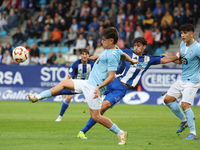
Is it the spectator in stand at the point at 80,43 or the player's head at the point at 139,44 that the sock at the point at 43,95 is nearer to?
the player's head at the point at 139,44

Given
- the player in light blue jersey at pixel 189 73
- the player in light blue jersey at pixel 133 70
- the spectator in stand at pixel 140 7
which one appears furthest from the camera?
the spectator in stand at pixel 140 7

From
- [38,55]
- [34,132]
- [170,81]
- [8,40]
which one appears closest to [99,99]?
[34,132]

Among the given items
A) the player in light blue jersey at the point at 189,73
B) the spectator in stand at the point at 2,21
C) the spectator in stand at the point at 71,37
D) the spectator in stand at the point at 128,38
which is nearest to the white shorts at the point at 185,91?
the player in light blue jersey at the point at 189,73

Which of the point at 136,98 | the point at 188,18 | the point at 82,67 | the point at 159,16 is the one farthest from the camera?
the point at 159,16

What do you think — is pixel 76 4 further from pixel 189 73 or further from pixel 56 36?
pixel 189 73

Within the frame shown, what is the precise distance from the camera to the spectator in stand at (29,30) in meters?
24.3

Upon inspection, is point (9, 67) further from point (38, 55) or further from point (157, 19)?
point (157, 19)

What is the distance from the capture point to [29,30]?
2434cm

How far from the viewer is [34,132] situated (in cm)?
826

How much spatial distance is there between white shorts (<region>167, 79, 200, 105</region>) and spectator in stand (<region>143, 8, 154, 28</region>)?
13.9m

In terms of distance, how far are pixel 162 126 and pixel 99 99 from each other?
12.5ft

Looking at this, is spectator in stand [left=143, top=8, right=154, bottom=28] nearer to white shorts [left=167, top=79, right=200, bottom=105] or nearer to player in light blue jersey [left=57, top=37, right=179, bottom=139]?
player in light blue jersey [left=57, top=37, right=179, bottom=139]

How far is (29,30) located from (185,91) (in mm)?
18349

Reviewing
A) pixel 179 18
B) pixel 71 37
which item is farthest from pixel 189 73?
pixel 71 37
